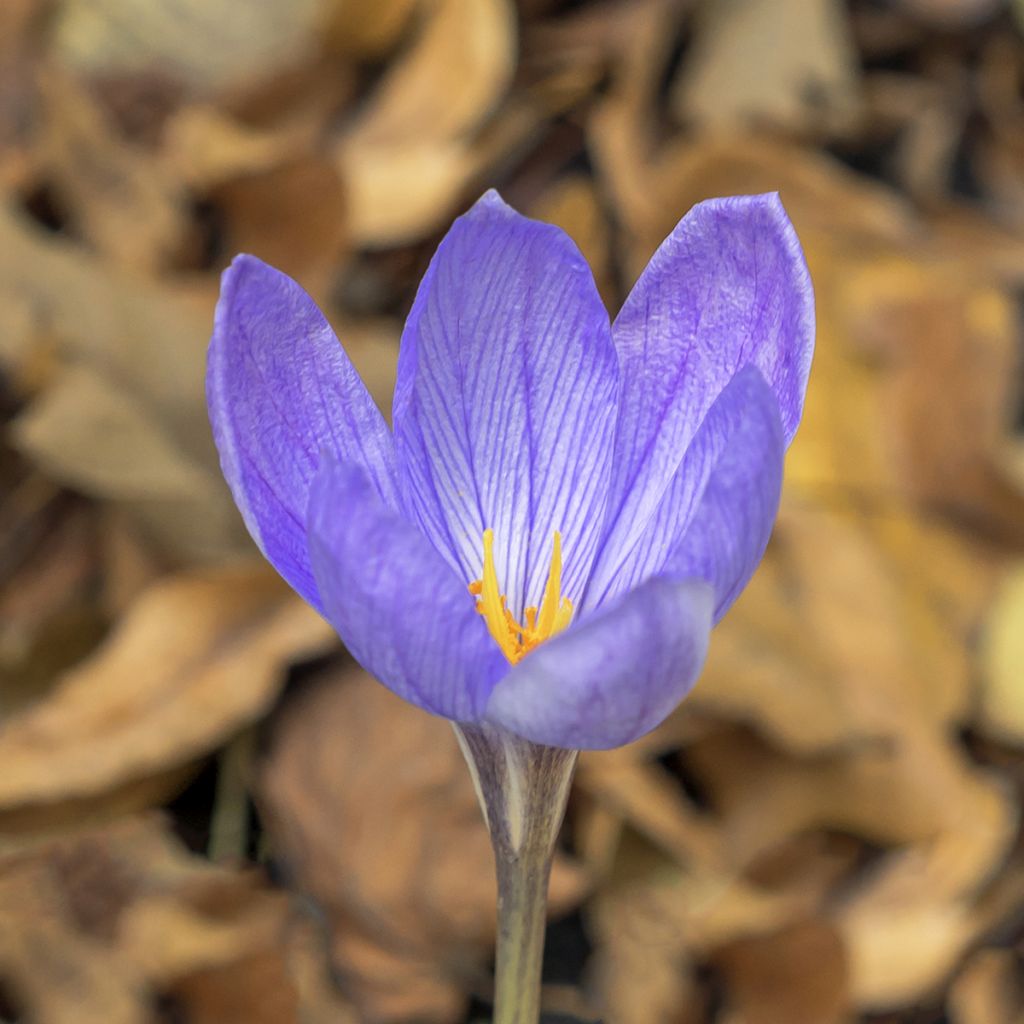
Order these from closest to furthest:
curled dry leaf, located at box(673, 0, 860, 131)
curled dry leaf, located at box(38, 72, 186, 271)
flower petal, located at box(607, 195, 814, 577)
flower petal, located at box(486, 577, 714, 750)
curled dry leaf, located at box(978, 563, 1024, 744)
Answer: flower petal, located at box(486, 577, 714, 750) → flower petal, located at box(607, 195, 814, 577) → curled dry leaf, located at box(978, 563, 1024, 744) → curled dry leaf, located at box(38, 72, 186, 271) → curled dry leaf, located at box(673, 0, 860, 131)

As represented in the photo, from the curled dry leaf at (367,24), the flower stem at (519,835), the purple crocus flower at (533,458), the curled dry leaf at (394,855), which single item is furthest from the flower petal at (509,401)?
the curled dry leaf at (367,24)

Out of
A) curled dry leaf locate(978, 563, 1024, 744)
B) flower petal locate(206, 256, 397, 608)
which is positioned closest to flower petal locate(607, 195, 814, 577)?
flower petal locate(206, 256, 397, 608)

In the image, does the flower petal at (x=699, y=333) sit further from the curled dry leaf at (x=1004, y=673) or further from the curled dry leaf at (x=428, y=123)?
the curled dry leaf at (x=428, y=123)

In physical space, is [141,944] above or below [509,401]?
below

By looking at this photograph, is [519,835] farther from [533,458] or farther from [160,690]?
[160,690]

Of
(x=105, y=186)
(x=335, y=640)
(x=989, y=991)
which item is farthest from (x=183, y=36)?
(x=989, y=991)

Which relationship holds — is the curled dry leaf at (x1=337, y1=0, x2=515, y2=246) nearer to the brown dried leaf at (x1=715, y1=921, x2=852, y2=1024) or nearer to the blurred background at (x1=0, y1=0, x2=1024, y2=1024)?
the blurred background at (x1=0, y1=0, x2=1024, y2=1024)
